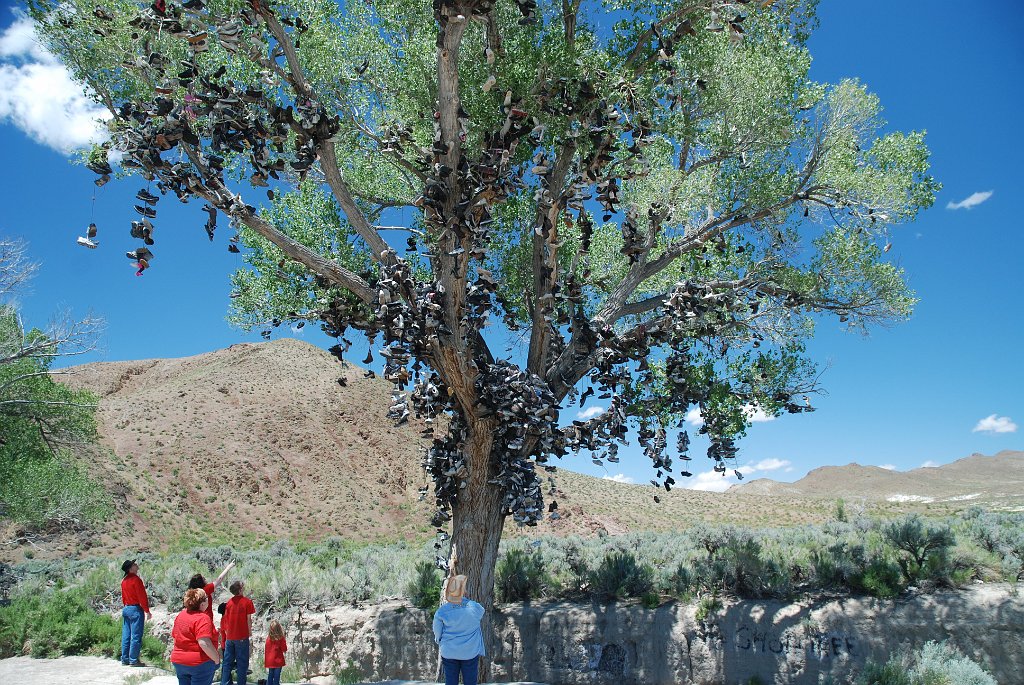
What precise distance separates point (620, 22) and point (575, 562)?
9.31 m

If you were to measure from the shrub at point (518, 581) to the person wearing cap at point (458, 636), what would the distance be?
18.3 ft

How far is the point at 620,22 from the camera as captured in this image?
10961mm

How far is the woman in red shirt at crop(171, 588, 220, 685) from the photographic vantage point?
6.18 meters

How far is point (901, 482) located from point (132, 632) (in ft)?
240

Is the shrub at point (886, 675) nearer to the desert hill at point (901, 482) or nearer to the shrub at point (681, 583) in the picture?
the shrub at point (681, 583)

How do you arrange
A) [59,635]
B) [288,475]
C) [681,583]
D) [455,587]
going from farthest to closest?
[288,475] < [59,635] < [681,583] < [455,587]

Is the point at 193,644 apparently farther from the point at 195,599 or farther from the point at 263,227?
the point at 263,227

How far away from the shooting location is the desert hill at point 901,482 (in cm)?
6256

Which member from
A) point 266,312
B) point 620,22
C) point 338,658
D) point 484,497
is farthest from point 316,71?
point 338,658

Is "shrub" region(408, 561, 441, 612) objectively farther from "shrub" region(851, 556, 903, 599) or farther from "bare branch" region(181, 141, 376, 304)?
"shrub" region(851, 556, 903, 599)

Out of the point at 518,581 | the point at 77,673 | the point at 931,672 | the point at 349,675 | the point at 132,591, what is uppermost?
the point at 132,591

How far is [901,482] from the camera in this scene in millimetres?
68062

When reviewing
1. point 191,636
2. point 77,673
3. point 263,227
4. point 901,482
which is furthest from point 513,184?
point 901,482

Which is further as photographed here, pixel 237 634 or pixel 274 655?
pixel 237 634
